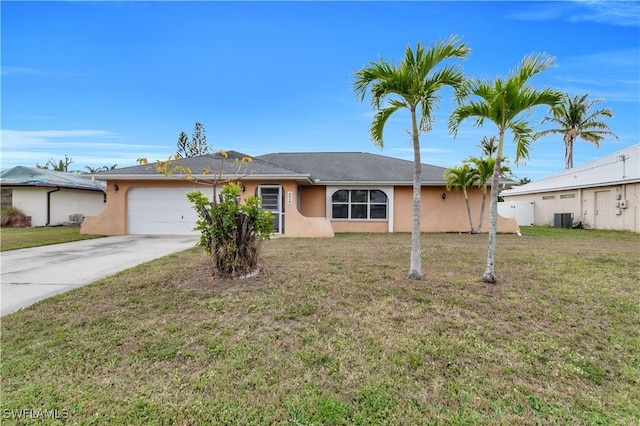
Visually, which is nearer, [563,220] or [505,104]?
[505,104]

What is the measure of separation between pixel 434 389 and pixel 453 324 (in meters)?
1.36

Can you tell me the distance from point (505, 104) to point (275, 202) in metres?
10.4

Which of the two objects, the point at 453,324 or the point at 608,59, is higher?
the point at 608,59

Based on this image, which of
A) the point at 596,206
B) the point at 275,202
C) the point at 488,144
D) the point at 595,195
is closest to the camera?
the point at 275,202

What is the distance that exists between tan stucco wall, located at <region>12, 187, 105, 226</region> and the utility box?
30.2m

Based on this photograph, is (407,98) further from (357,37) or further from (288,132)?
(288,132)

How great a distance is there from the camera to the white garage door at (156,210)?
46.3ft

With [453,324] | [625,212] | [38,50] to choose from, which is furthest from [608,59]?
[38,50]

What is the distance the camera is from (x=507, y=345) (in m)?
3.40

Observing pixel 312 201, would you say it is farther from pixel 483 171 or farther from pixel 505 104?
pixel 505 104

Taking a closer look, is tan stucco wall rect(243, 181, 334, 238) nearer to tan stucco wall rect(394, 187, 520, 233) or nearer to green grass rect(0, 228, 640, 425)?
tan stucco wall rect(394, 187, 520, 233)

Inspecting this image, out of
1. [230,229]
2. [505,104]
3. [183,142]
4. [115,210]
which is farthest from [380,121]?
[183,142]

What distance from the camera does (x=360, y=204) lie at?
51.4 feet

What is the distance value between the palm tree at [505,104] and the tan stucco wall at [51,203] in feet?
73.0
